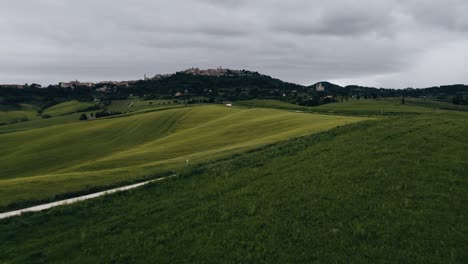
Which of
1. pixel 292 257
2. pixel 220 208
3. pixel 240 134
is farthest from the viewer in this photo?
pixel 240 134

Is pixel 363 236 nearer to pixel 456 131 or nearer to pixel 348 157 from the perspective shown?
pixel 348 157

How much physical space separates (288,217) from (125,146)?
5882cm

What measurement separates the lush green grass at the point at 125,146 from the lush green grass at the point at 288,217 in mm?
7054

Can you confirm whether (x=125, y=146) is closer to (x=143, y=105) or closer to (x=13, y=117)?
(x=143, y=105)

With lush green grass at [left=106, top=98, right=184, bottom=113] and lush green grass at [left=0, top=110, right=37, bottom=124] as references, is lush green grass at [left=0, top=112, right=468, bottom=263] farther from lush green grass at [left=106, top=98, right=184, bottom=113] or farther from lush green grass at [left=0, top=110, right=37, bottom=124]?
lush green grass at [left=0, top=110, right=37, bottom=124]

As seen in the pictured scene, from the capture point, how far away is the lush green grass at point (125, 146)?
24641mm

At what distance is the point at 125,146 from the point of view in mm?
67125

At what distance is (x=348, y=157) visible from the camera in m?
20.2

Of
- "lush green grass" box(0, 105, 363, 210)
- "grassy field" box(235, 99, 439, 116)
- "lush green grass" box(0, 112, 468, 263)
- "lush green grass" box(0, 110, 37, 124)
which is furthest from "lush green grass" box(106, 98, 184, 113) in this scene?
"lush green grass" box(0, 112, 468, 263)

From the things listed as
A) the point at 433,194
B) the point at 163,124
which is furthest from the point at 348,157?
the point at 163,124

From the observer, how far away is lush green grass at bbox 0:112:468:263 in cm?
1135

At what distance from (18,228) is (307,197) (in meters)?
13.5

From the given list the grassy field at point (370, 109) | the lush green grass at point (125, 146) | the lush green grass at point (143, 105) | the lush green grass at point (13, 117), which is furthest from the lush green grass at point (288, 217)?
the lush green grass at point (13, 117)

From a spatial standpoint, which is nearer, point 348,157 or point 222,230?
point 222,230
